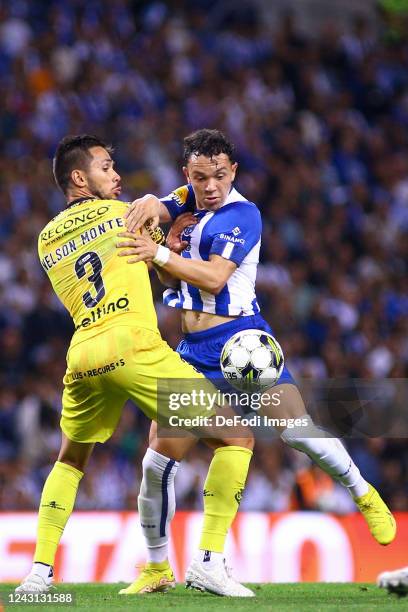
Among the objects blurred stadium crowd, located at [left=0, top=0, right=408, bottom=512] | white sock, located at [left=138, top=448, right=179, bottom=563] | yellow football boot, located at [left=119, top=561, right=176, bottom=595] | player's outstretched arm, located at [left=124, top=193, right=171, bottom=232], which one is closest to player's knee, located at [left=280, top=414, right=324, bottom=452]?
white sock, located at [left=138, top=448, right=179, bottom=563]

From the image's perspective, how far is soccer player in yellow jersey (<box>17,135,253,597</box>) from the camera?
19.4 ft

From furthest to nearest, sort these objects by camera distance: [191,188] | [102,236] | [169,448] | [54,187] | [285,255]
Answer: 1. [285,255]
2. [54,187]
3. [191,188]
4. [169,448]
5. [102,236]

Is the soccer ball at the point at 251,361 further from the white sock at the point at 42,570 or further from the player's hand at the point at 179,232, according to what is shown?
the white sock at the point at 42,570

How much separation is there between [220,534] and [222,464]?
38cm

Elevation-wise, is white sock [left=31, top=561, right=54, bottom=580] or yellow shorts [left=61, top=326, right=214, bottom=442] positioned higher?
yellow shorts [left=61, top=326, right=214, bottom=442]

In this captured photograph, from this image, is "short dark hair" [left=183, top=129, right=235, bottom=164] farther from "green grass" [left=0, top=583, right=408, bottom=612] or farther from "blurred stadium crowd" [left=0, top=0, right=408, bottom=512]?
"blurred stadium crowd" [left=0, top=0, right=408, bottom=512]

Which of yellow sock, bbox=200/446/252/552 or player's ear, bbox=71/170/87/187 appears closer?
yellow sock, bbox=200/446/252/552

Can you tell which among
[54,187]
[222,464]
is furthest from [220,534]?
[54,187]

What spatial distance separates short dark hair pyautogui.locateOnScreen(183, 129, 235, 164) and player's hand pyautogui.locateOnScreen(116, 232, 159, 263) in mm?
706

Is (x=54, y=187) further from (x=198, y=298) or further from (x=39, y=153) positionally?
(x=198, y=298)

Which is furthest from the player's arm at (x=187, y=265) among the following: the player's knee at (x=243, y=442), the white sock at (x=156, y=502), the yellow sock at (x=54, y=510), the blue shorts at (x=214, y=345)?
the yellow sock at (x=54, y=510)

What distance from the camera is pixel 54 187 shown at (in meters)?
12.8

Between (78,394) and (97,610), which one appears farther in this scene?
(78,394)

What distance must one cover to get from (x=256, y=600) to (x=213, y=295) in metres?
A: 1.64
